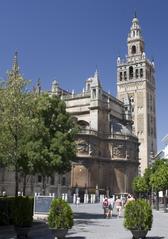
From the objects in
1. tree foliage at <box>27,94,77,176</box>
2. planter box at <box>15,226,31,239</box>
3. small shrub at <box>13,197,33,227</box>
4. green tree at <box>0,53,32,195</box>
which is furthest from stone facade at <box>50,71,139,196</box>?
planter box at <box>15,226,31,239</box>

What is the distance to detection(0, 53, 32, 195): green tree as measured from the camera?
19.6m

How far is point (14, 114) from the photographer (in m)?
19.8

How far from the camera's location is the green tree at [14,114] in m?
19.6

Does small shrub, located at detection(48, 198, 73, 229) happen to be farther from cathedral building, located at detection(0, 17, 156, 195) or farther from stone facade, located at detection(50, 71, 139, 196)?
stone facade, located at detection(50, 71, 139, 196)

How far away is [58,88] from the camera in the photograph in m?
87.9

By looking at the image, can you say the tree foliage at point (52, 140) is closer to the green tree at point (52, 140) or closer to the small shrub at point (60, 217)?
the green tree at point (52, 140)

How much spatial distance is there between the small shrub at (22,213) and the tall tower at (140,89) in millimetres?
90142

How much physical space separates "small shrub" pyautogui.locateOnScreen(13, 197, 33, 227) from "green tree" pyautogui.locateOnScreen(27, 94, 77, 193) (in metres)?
9.38

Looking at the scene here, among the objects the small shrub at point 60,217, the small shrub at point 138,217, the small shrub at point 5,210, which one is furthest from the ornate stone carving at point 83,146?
the small shrub at point 60,217

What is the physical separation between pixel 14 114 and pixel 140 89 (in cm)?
9364

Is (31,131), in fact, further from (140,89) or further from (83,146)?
(140,89)

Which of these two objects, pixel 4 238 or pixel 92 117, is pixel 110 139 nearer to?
pixel 92 117

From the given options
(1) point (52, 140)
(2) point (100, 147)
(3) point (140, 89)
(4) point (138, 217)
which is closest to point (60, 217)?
(4) point (138, 217)

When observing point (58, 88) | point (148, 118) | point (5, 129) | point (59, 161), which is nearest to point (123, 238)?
point (5, 129)
